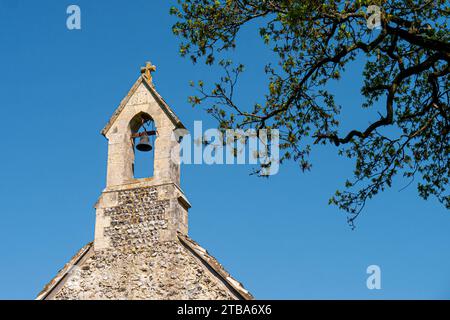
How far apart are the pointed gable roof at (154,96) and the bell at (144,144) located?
0.73 meters

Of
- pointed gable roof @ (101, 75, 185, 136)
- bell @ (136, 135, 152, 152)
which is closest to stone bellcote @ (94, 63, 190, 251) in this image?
pointed gable roof @ (101, 75, 185, 136)

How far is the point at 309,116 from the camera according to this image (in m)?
13.4

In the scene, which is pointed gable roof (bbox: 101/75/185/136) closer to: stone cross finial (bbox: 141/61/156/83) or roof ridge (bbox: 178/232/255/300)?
stone cross finial (bbox: 141/61/156/83)

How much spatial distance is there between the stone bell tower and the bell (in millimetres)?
223

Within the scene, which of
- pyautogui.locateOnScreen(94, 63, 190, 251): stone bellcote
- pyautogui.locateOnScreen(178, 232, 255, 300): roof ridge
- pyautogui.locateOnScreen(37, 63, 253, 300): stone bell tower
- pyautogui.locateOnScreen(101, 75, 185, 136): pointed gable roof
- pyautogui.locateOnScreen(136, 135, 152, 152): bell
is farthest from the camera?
pyautogui.locateOnScreen(136, 135, 152, 152): bell

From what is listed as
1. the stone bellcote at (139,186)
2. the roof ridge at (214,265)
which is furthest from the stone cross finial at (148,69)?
the roof ridge at (214,265)

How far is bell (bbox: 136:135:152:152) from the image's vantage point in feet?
48.9

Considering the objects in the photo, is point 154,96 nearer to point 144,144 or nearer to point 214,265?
point 144,144

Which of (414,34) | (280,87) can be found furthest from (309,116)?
(414,34)

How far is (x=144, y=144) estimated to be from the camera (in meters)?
14.9

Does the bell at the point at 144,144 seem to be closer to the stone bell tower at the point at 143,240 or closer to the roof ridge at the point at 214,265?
the stone bell tower at the point at 143,240
